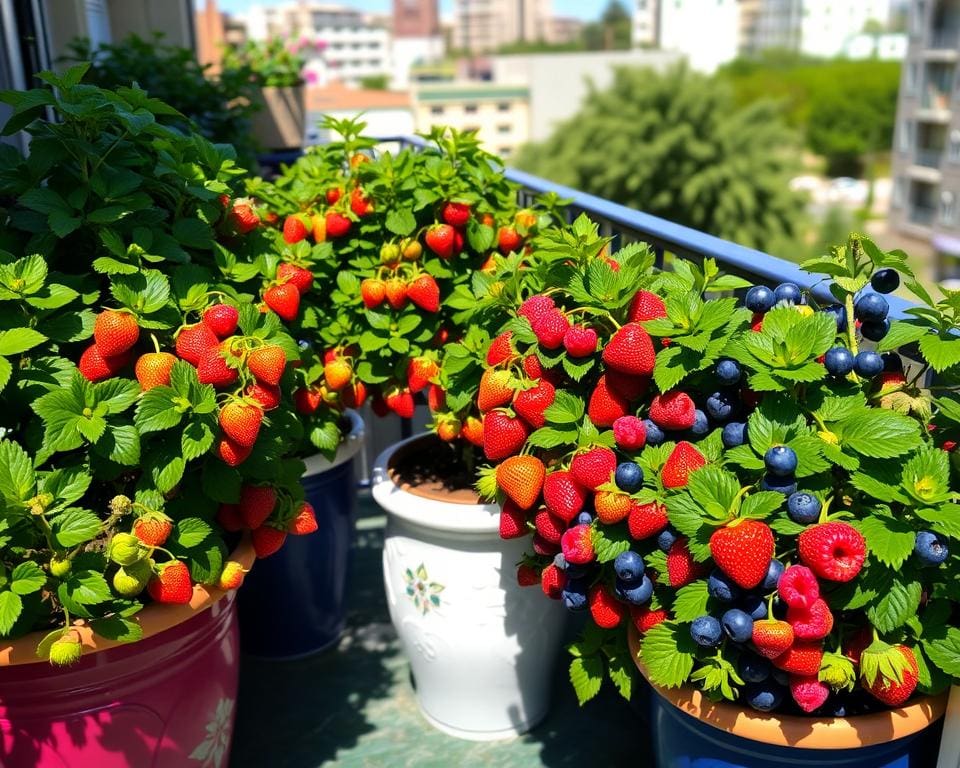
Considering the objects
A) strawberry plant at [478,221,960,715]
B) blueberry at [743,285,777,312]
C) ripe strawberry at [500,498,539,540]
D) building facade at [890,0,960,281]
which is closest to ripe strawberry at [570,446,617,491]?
strawberry plant at [478,221,960,715]

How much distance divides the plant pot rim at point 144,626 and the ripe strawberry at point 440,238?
2.63 feet

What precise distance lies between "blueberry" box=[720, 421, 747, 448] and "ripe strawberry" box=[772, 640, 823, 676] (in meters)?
A: 0.25

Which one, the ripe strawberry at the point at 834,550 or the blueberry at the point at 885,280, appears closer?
the ripe strawberry at the point at 834,550

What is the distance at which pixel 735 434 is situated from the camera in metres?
1.21

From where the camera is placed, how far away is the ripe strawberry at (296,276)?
1.75 meters

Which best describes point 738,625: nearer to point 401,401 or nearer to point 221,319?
point 221,319

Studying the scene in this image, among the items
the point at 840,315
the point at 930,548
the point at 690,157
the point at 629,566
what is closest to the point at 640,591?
the point at 629,566

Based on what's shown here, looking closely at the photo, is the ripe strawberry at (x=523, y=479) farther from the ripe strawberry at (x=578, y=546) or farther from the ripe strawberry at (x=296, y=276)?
the ripe strawberry at (x=296, y=276)

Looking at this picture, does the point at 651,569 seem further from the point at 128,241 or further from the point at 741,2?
the point at 741,2

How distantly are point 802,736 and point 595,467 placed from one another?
0.45m

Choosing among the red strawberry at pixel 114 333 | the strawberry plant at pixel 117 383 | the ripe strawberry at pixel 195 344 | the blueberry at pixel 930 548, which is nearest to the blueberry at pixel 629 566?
the blueberry at pixel 930 548

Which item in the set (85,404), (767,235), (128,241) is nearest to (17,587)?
(85,404)

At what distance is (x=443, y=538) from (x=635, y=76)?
83.0 feet

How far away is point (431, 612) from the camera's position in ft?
6.34
